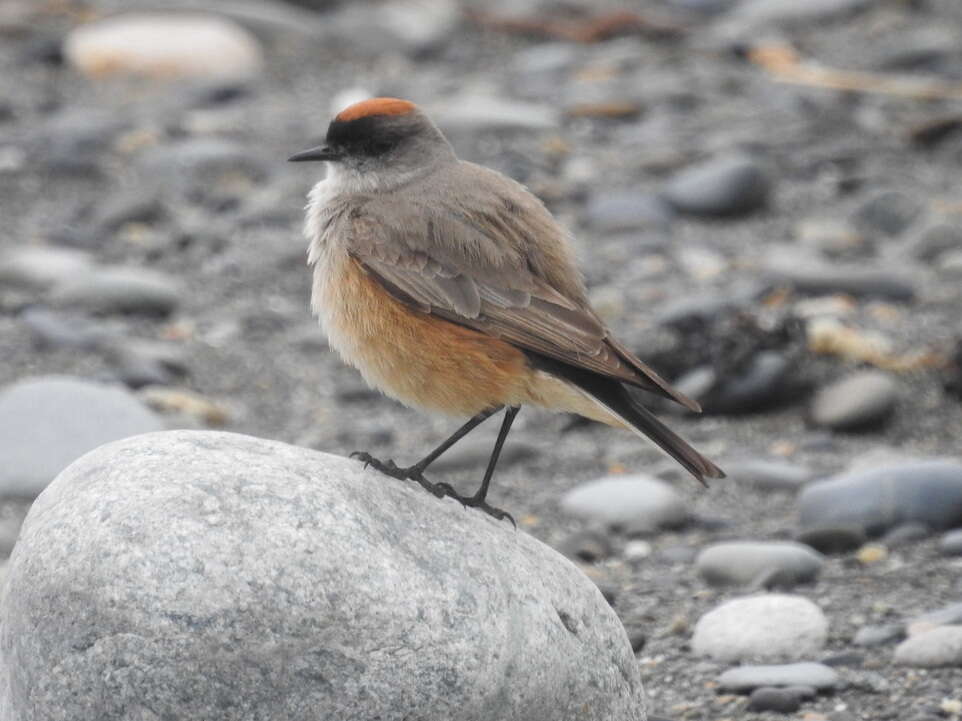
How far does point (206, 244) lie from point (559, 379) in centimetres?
553

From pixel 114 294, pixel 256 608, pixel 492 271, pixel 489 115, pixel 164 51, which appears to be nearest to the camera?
pixel 256 608

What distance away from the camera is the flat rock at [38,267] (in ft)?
32.8

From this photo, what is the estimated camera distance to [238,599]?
180 inches

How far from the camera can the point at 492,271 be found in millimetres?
5984

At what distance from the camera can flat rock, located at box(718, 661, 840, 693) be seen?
229 inches

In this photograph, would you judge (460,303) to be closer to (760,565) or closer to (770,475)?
(760,565)

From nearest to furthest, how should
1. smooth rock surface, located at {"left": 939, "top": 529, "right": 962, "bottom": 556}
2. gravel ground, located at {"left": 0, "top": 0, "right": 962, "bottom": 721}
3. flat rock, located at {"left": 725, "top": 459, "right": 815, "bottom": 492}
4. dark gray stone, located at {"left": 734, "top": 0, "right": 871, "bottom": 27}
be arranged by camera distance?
smooth rock surface, located at {"left": 939, "top": 529, "right": 962, "bottom": 556}
gravel ground, located at {"left": 0, "top": 0, "right": 962, "bottom": 721}
flat rock, located at {"left": 725, "top": 459, "right": 815, "bottom": 492}
dark gray stone, located at {"left": 734, "top": 0, "right": 871, "bottom": 27}

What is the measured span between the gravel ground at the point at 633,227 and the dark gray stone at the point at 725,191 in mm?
24

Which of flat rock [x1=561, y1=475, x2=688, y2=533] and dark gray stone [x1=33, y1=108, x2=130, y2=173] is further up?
flat rock [x1=561, y1=475, x2=688, y2=533]

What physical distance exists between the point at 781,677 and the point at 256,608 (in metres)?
2.15

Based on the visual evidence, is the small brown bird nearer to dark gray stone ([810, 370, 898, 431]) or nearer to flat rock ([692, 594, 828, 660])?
flat rock ([692, 594, 828, 660])

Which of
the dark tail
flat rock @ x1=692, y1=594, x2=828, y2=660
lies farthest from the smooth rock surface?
the dark tail

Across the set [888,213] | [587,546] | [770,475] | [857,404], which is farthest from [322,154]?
[888,213]

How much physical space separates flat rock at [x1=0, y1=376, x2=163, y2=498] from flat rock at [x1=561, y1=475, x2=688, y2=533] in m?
2.10
